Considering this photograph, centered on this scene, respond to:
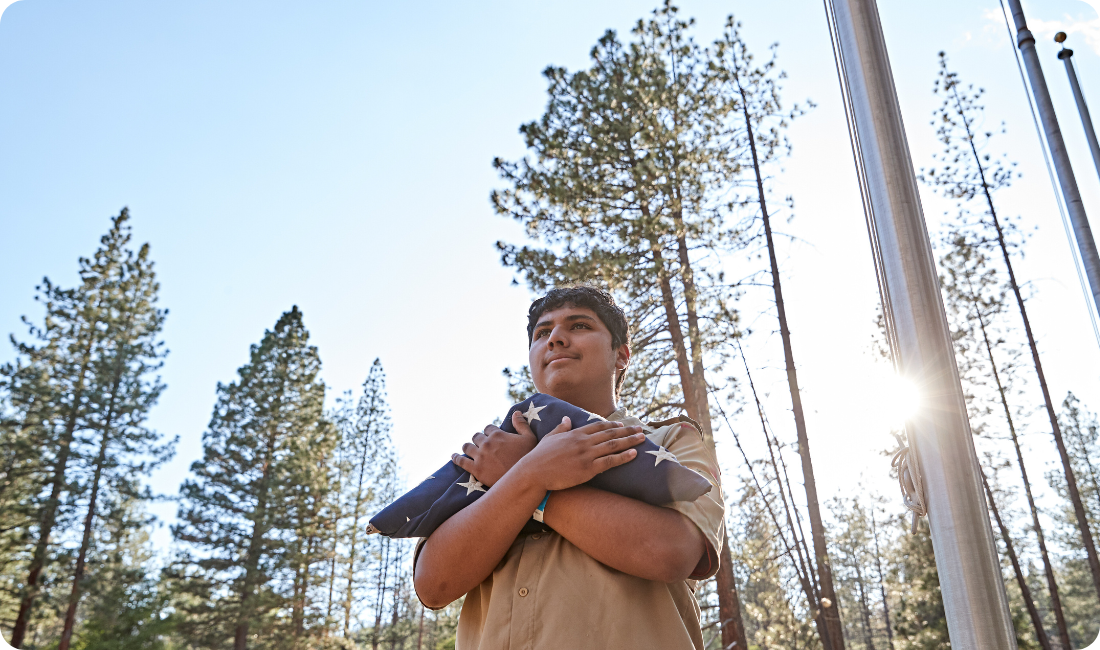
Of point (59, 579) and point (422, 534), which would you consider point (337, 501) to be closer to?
point (59, 579)

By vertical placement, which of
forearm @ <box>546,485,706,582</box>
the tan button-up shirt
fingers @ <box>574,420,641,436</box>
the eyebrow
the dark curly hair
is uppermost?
the dark curly hair

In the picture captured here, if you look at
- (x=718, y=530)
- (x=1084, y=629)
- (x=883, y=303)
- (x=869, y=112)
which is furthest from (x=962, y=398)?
(x=1084, y=629)

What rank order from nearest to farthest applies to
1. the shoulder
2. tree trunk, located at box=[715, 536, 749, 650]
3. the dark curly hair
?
the shoulder → the dark curly hair → tree trunk, located at box=[715, 536, 749, 650]

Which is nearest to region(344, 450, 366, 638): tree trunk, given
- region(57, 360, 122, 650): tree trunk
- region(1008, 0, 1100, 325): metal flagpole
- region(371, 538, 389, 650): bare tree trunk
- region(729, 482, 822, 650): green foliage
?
region(371, 538, 389, 650): bare tree trunk

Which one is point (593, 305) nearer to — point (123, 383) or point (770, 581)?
point (770, 581)

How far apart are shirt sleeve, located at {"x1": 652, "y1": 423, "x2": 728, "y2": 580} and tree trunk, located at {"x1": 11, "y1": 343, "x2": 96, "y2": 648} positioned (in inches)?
941

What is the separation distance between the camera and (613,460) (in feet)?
4.12

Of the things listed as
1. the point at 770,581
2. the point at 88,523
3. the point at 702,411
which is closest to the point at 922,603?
the point at 770,581

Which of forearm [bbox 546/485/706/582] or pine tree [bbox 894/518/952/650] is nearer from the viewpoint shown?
forearm [bbox 546/485/706/582]

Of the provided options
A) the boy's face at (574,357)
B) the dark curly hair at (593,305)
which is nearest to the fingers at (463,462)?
the boy's face at (574,357)

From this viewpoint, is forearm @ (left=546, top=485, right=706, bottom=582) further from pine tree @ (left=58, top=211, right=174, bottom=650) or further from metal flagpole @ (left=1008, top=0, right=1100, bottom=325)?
pine tree @ (left=58, top=211, right=174, bottom=650)

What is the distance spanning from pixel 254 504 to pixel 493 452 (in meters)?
23.4

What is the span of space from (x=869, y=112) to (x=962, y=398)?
0.82m

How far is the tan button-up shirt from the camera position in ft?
3.87
